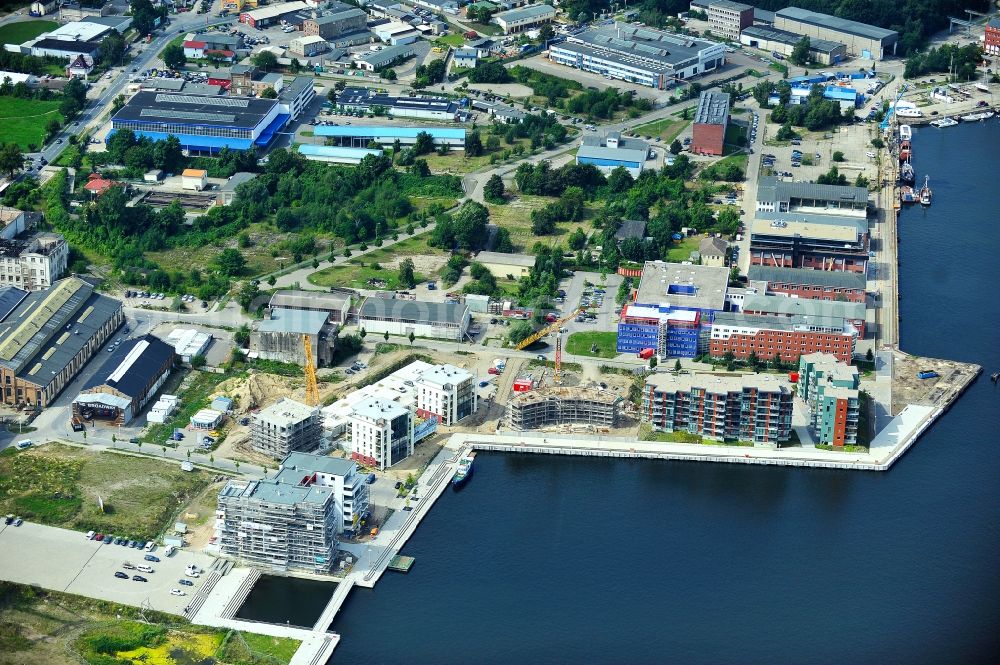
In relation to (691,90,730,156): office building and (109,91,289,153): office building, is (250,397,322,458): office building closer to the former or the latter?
(109,91,289,153): office building

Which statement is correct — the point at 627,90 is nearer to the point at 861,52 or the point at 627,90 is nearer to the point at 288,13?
the point at 861,52

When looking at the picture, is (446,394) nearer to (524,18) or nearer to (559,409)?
(559,409)

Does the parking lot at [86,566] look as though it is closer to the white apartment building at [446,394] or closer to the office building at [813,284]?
the white apartment building at [446,394]

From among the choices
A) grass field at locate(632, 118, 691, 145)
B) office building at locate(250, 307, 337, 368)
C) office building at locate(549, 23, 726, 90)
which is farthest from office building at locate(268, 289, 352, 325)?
office building at locate(549, 23, 726, 90)

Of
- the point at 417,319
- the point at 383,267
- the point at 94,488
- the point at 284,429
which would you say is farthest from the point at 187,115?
the point at 94,488

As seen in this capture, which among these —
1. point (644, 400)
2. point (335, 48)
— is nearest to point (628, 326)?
point (644, 400)

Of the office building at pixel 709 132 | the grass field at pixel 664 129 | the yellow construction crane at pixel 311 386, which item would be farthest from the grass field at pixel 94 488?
the grass field at pixel 664 129

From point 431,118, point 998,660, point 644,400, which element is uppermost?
point 431,118
